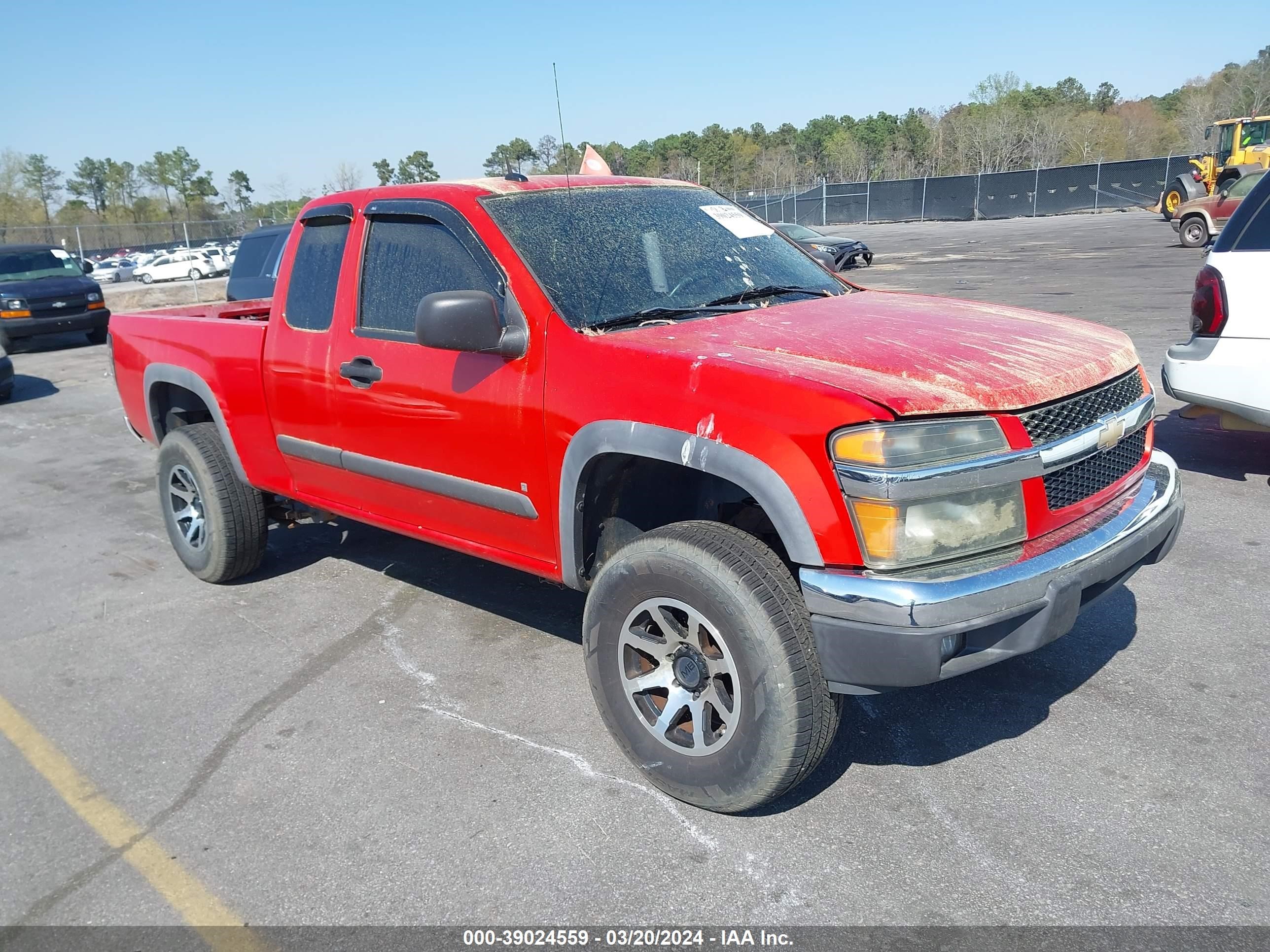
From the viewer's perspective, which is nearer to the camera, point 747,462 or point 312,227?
point 747,462

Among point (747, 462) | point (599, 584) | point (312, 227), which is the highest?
point (312, 227)

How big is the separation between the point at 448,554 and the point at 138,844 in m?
2.69

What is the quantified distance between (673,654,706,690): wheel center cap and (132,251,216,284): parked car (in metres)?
42.2

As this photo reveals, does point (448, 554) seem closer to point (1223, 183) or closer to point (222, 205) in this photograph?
point (1223, 183)

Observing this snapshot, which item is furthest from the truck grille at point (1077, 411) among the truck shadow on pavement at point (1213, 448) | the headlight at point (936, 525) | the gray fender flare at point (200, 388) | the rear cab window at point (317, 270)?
the gray fender flare at point (200, 388)

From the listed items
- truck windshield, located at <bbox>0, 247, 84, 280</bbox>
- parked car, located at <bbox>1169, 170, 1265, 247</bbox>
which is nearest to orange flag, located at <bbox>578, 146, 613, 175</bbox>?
truck windshield, located at <bbox>0, 247, 84, 280</bbox>

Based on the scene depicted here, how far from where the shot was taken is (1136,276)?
17.2 meters

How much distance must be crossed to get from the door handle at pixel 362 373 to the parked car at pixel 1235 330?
14.4ft

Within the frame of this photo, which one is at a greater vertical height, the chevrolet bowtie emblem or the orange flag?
the orange flag

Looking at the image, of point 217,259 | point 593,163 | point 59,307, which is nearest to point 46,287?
point 59,307

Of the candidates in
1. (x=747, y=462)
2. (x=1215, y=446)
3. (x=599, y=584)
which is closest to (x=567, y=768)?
(x=599, y=584)

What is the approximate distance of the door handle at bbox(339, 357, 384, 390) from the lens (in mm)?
3902

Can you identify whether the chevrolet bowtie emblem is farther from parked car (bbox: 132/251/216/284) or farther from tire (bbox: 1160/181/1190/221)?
parked car (bbox: 132/251/216/284)

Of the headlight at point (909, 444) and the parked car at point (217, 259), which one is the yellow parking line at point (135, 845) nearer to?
the headlight at point (909, 444)
